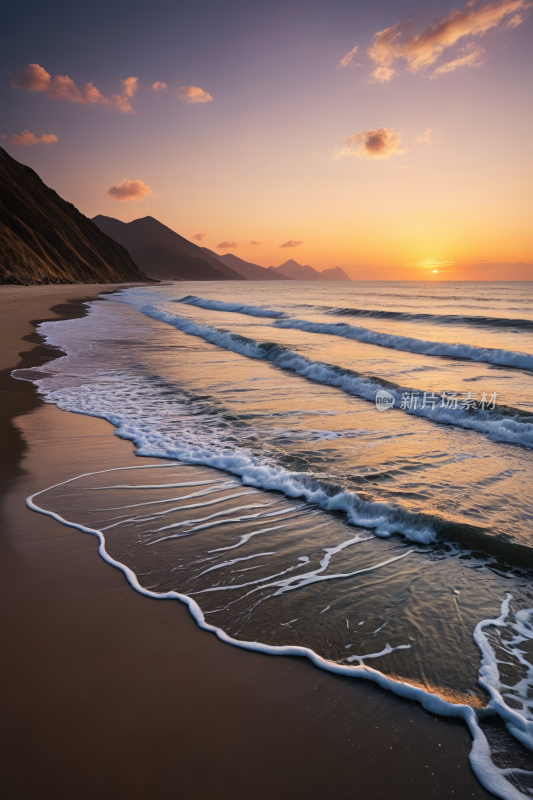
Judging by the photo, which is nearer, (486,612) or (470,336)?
(486,612)

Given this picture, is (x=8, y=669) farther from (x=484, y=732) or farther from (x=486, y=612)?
(x=486, y=612)

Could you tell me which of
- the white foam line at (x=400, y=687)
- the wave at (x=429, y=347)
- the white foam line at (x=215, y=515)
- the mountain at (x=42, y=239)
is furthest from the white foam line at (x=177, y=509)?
the mountain at (x=42, y=239)

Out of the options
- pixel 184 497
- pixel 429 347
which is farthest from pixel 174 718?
pixel 429 347

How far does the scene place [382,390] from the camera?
358 inches

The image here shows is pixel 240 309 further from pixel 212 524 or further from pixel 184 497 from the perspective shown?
pixel 212 524

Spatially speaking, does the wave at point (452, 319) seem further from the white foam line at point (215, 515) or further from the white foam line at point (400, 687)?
the white foam line at point (400, 687)

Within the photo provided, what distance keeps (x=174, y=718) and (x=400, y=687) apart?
1.18m

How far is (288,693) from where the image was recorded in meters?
2.28

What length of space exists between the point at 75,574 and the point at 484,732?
8.88 ft

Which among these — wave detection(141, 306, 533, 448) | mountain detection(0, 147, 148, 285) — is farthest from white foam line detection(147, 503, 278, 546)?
mountain detection(0, 147, 148, 285)

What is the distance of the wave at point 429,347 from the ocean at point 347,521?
2.94 m

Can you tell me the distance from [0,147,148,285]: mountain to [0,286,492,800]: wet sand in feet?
177

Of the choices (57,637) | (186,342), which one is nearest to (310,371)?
(186,342)

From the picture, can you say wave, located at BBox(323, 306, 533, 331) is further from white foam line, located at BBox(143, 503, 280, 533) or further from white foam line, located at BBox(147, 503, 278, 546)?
white foam line, located at BBox(147, 503, 278, 546)
